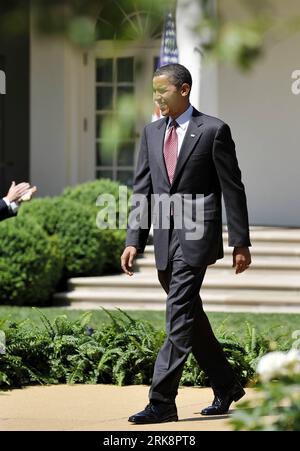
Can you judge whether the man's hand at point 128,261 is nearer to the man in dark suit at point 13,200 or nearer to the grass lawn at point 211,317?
the man in dark suit at point 13,200

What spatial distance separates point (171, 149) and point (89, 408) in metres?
1.58

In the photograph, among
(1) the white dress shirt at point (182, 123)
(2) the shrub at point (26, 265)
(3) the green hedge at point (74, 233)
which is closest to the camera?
(1) the white dress shirt at point (182, 123)

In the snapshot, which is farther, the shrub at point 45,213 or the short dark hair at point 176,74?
the shrub at point 45,213

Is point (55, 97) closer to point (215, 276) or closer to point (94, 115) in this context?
point (94, 115)

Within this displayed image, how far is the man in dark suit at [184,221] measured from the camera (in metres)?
5.49

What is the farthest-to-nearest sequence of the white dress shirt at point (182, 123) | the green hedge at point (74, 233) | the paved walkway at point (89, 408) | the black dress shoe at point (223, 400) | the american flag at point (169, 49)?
the american flag at point (169, 49) < the green hedge at point (74, 233) < the black dress shoe at point (223, 400) < the white dress shirt at point (182, 123) < the paved walkway at point (89, 408)

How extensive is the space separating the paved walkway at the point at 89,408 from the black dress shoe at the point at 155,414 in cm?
3

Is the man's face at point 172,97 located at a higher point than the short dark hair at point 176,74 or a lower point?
lower

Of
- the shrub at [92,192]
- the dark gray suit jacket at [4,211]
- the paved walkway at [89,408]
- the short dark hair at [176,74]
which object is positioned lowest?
the paved walkway at [89,408]

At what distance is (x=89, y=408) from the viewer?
20.2 ft

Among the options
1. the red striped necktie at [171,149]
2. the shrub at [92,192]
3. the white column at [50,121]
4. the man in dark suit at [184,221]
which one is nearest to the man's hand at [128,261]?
the man in dark suit at [184,221]

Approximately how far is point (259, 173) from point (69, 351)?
7123mm

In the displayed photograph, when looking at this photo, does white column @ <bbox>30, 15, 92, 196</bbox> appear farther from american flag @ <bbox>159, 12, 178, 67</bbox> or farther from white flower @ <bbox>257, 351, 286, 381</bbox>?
white flower @ <bbox>257, 351, 286, 381</bbox>
